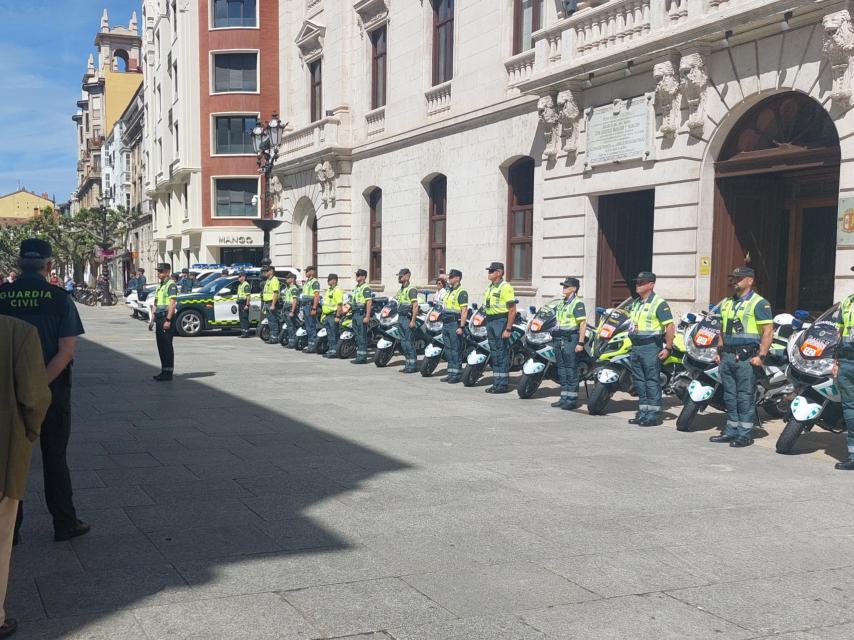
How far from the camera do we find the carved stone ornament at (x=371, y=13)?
24203mm

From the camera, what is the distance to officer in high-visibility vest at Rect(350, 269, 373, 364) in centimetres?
1647

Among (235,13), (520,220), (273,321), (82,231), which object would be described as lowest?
(273,321)

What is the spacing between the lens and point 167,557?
5.00 m

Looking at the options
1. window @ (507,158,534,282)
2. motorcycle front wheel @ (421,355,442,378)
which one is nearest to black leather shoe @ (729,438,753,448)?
motorcycle front wheel @ (421,355,442,378)

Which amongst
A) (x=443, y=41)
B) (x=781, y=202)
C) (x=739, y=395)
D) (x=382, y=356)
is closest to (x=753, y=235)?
(x=781, y=202)

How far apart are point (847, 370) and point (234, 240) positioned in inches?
1507

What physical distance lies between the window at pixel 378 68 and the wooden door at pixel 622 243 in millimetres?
10202

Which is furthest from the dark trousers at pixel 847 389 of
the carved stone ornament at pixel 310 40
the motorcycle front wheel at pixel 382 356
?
the carved stone ornament at pixel 310 40

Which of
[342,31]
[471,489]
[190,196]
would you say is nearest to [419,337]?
[471,489]

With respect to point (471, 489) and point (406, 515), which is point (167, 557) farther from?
point (471, 489)

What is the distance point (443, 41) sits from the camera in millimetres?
21750

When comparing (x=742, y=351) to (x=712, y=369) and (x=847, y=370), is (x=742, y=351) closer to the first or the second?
(x=712, y=369)

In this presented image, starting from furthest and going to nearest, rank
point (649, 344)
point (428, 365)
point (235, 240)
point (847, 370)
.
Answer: point (235, 240) < point (428, 365) < point (649, 344) < point (847, 370)

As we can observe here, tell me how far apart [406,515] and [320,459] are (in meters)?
1.96
